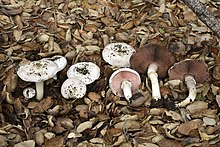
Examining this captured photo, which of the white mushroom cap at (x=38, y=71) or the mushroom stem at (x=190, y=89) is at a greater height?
the white mushroom cap at (x=38, y=71)

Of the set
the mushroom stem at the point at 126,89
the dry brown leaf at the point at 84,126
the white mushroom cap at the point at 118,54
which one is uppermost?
the white mushroom cap at the point at 118,54

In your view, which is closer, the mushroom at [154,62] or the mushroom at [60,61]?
the mushroom at [154,62]

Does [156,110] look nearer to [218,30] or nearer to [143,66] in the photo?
[143,66]

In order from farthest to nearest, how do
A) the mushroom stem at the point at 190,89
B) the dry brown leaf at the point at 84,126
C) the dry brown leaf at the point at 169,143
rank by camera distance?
the mushroom stem at the point at 190,89
the dry brown leaf at the point at 84,126
the dry brown leaf at the point at 169,143

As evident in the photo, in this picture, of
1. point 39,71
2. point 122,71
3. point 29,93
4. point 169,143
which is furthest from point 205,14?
point 29,93

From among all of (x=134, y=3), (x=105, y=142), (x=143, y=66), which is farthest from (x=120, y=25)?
(x=105, y=142)

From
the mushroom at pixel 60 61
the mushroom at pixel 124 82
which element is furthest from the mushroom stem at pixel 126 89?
the mushroom at pixel 60 61

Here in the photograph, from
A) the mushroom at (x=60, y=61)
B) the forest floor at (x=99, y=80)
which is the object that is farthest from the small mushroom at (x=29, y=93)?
the mushroom at (x=60, y=61)

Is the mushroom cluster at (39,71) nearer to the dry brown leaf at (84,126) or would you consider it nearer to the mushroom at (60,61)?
the mushroom at (60,61)

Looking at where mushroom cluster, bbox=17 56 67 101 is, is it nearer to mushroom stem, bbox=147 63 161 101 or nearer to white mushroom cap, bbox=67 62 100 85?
white mushroom cap, bbox=67 62 100 85

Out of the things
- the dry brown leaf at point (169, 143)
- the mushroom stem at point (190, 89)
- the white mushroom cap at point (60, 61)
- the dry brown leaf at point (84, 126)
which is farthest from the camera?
the white mushroom cap at point (60, 61)
